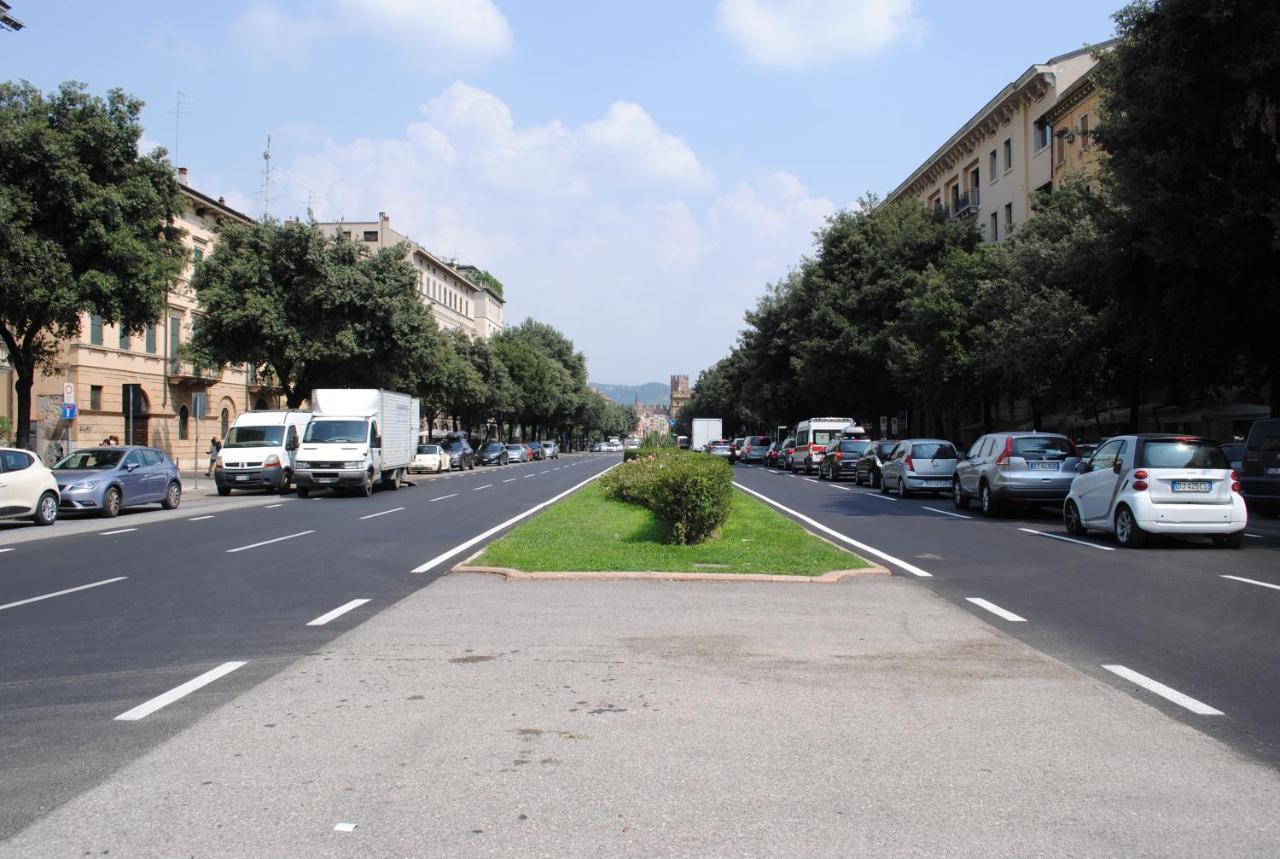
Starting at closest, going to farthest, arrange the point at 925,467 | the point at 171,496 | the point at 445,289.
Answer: the point at 171,496 → the point at 925,467 → the point at 445,289

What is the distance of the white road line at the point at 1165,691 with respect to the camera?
18.7 ft

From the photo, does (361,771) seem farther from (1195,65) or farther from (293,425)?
(293,425)

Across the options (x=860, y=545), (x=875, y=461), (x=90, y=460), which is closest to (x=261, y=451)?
(x=90, y=460)

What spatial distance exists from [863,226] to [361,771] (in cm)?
4943

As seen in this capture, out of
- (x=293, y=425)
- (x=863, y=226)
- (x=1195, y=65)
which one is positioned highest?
(x=863, y=226)

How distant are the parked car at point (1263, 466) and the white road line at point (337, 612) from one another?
739 inches

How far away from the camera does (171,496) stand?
78.6ft

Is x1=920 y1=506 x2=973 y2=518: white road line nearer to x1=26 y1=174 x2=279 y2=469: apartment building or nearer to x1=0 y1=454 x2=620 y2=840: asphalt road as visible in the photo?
x1=0 y1=454 x2=620 y2=840: asphalt road

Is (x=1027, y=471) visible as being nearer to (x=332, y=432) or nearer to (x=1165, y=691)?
(x=1165, y=691)

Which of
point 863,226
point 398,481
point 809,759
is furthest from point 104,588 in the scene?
point 863,226

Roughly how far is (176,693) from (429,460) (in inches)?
1663

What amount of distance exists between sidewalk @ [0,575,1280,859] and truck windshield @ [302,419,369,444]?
21.8m

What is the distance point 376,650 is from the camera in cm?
728

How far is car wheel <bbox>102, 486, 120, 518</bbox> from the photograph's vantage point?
2146 centimetres
